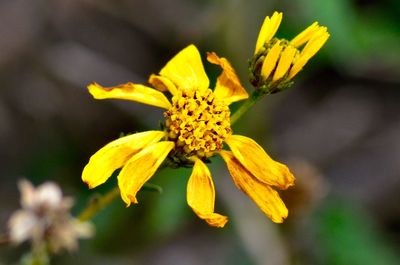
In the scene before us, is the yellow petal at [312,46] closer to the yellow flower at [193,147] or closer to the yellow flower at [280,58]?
the yellow flower at [280,58]

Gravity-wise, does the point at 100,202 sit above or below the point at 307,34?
below

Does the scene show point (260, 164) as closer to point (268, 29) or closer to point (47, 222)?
point (268, 29)

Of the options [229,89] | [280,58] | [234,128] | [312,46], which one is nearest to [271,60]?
[280,58]

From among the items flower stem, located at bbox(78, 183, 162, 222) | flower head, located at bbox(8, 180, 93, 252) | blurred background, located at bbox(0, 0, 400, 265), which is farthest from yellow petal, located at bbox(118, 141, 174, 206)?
blurred background, located at bbox(0, 0, 400, 265)

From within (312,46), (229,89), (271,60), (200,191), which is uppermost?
(312,46)

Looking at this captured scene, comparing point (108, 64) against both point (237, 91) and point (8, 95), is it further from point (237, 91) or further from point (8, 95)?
point (237, 91)

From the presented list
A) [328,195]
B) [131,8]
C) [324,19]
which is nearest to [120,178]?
[324,19]

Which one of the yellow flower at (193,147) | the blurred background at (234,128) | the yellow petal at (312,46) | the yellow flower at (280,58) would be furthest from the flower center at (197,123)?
the blurred background at (234,128)
